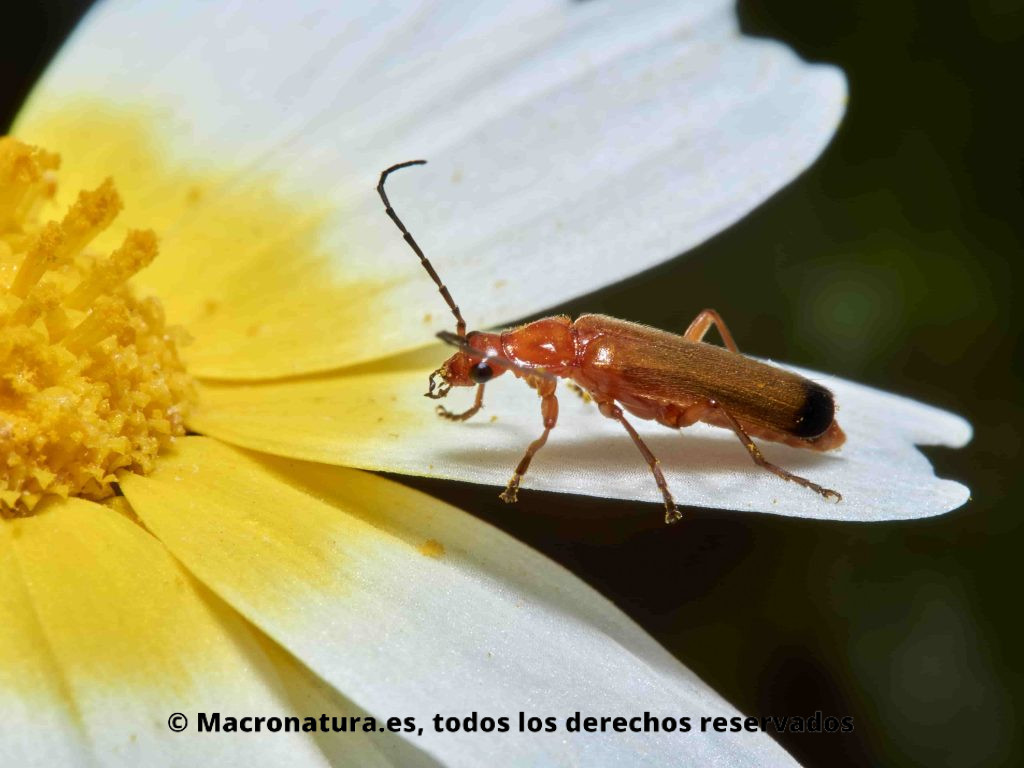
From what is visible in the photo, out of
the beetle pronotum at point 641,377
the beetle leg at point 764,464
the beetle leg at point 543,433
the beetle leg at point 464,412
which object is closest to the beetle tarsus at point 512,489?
the beetle leg at point 543,433

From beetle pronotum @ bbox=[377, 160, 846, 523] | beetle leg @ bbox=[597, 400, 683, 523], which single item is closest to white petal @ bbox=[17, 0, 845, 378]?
→ beetle pronotum @ bbox=[377, 160, 846, 523]

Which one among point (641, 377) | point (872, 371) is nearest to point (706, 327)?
point (641, 377)

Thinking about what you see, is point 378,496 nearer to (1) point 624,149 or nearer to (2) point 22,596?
(2) point 22,596

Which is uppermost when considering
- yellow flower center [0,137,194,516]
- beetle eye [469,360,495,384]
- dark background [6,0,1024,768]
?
A: yellow flower center [0,137,194,516]

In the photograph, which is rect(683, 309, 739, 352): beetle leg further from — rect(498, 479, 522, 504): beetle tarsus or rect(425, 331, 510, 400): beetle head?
rect(498, 479, 522, 504): beetle tarsus

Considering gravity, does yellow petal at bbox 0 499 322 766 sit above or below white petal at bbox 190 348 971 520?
above

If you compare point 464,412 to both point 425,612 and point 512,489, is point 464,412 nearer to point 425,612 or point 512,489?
point 512,489

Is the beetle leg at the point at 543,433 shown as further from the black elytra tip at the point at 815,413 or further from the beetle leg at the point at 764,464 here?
the black elytra tip at the point at 815,413

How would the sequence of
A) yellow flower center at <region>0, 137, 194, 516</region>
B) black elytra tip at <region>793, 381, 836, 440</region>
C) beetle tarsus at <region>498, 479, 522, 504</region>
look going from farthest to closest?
black elytra tip at <region>793, 381, 836, 440</region> → beetle tarsus at <region>498, 479, 522, 504</region> → yellow flower center at <region>0, 137, 194, 516</region>
